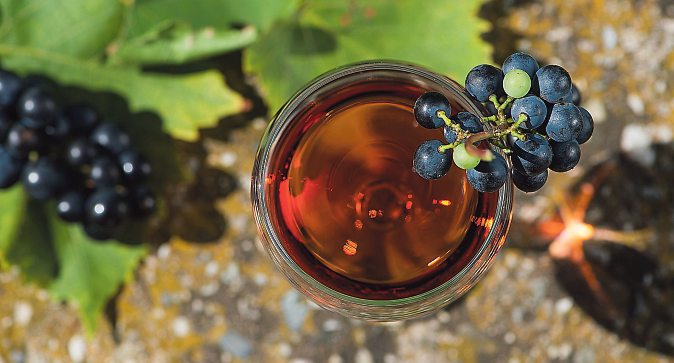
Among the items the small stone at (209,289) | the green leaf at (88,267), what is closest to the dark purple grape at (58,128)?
the green leaf at (88,267)

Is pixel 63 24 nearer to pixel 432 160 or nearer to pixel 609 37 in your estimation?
pixel 432 160

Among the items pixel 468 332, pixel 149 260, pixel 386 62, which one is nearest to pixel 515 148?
pixel 386 62

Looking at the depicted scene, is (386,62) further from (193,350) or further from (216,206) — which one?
(193,350)

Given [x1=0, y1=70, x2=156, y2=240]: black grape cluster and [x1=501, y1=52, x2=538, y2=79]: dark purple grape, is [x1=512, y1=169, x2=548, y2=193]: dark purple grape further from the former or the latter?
[x1=0, y1=70, x2=156, y2=240]: black grape cluster

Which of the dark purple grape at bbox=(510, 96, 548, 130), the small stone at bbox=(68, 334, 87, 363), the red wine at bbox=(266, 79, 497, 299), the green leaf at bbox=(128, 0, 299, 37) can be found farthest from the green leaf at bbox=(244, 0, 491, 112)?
the small stone at bbox=(68, 334, 87, 363)

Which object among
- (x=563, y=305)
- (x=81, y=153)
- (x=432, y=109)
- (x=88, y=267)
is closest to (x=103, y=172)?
(x=81, y=153)

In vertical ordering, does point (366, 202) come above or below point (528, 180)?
below

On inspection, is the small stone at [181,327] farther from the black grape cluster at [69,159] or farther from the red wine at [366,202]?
the red wine at [366,202]
